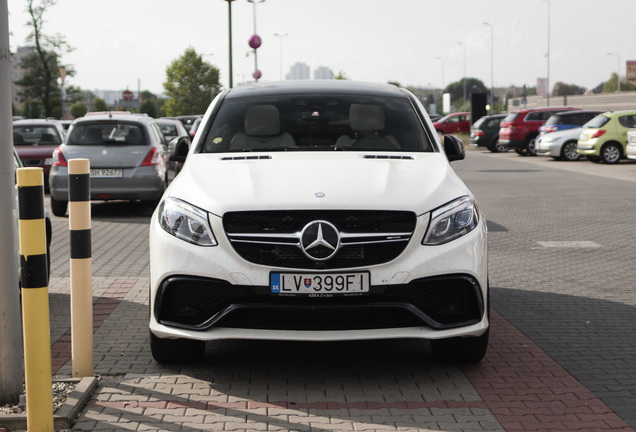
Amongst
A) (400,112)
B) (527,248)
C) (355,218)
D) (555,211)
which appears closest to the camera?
(355,218)

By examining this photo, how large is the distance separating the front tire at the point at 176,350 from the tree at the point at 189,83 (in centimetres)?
10064

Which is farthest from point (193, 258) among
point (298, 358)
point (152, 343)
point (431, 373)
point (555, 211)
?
point (555, 211)

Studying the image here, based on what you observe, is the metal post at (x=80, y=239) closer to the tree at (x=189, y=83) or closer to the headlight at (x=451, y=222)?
the headlight at (x=451, y=222)

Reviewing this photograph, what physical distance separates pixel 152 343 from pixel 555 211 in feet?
36.0

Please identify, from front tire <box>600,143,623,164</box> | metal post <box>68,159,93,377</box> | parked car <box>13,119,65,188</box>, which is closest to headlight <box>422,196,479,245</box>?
metal post <box>68,159,93,377</box>

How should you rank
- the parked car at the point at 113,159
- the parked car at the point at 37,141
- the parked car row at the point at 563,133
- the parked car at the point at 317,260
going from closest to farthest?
the parked car at the point at 317,260
the parked car at the point at 113,159
the parked car at the point at 37,141
the parked car row at the point at 563,133

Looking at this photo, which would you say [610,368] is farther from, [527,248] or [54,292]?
[527,248]

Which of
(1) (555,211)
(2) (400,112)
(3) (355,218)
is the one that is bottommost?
(1) (555,211)

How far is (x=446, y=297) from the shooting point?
5023 mm

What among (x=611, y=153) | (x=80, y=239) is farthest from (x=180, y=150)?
(x=611, y=153)

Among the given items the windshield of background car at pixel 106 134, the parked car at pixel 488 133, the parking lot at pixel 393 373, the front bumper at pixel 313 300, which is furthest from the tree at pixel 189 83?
the front bumper at pixel 313 300

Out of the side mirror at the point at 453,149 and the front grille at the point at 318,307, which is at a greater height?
the side mirror at the point at 453,149

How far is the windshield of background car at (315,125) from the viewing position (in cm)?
619

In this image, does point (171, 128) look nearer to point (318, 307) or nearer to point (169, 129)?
point (169, 129)
